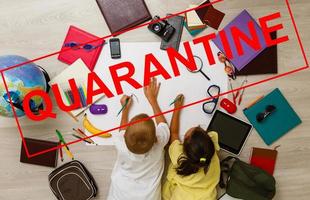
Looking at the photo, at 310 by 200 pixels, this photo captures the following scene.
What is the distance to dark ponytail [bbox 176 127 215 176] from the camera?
1.28 m

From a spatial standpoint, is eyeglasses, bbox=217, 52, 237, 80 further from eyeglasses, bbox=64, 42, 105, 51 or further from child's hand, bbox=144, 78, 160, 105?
eyeglasses, bbox=64, 42, 105, 51

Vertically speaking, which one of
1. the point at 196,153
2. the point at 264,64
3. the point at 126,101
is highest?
the point at 126,101

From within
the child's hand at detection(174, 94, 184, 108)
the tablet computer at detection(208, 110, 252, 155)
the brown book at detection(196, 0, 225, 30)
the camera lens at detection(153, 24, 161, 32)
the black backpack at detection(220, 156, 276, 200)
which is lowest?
the black backpack at detection(220, 156, 276, 200)

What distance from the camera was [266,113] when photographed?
4.68 feet

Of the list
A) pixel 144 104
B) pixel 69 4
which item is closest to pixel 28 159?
pixel 144 104

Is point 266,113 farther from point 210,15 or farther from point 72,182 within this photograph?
point 72,182

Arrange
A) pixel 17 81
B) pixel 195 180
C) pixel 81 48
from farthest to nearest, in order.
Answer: pixel 81 48 → pixel 195 180 → pixel 17 81

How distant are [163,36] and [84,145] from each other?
1.93ft

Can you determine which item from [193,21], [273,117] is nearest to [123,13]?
[193,21]

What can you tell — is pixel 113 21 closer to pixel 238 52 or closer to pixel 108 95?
pixel 108 95

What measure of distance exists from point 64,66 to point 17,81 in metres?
0.27

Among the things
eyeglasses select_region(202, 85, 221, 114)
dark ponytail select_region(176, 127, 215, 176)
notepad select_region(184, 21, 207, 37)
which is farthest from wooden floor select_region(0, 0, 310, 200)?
dark ponytail select_region(176, 127, 215, 176)

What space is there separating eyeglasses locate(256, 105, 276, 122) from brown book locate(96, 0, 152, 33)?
634 mm

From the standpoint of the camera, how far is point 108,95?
1.46m
